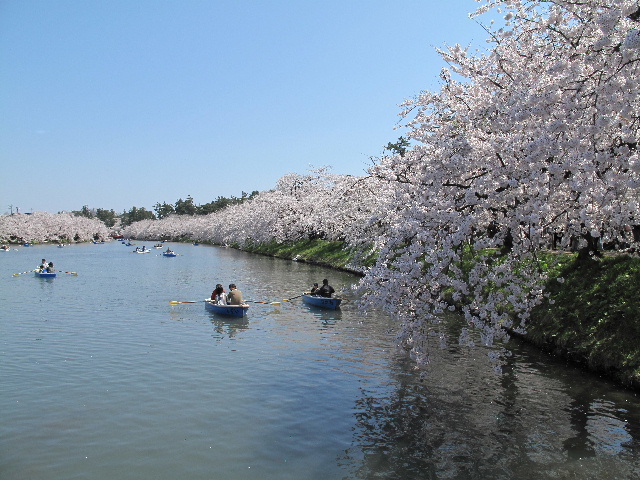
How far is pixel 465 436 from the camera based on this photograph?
11094mm

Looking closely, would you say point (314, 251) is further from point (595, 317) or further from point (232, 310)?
point (595, 317)

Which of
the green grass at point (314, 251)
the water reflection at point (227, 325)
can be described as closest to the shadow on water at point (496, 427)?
the water reflection at point (227, 325)

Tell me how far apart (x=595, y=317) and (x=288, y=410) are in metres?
10.5

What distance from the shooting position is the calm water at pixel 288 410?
9844 millimetres

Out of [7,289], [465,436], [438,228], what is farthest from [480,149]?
[7,289]

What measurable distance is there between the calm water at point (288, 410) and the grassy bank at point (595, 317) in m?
0.80

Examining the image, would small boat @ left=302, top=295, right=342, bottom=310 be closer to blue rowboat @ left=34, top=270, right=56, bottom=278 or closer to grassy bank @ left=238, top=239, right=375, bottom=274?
grassy bank @ left=238, top=239, right=375, bottom=274

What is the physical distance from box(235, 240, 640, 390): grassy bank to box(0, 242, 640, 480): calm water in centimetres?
80

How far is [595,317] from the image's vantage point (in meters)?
16.3

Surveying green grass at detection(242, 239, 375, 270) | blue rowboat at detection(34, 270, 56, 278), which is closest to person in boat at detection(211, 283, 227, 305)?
green grass at detection(242, 239, 375, 270)

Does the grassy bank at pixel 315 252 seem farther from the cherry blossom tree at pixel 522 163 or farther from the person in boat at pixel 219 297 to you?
the cherry blossom tree at pixel 522 163

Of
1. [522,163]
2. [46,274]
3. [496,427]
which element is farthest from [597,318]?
[46,274]

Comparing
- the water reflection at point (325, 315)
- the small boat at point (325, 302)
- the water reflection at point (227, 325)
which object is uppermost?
the small boat at point (325, 302)

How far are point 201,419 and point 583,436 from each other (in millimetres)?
8557
